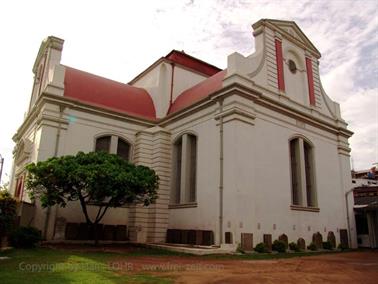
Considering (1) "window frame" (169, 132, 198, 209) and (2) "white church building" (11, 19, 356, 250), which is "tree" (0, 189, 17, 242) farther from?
(1) "window frame" (169, 132, 198, 209)

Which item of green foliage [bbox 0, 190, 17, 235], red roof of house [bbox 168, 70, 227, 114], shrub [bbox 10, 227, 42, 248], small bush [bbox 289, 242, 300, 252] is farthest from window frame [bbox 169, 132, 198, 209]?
green foliage [bbox 0, 190, 17, 235]

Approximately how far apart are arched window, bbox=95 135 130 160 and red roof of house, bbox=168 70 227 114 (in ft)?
13.4

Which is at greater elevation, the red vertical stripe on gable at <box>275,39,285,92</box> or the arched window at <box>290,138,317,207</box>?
the red vertical stripe on gable at <box>275,39,285,92</box>

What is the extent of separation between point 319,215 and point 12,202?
55.5 ft

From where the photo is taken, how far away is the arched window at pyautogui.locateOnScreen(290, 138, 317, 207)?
21047mm

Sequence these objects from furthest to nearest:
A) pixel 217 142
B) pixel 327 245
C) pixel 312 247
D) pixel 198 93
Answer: pixel 198 93
pixel 327 245
pixel 312 247
pixel 217 142

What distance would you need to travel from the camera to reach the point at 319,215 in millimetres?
21516

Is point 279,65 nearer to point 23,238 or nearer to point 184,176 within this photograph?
point 184,176

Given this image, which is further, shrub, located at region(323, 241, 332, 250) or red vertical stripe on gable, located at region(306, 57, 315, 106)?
red vertical stripe on gable, located at region(306, 57, 315, 106)

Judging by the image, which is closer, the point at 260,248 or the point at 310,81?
the point at 260,248

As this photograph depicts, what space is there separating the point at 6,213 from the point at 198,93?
41.5 ft

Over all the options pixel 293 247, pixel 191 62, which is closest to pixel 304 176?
pixel 293 247

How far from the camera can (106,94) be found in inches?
912

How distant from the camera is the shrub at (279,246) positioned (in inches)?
699
